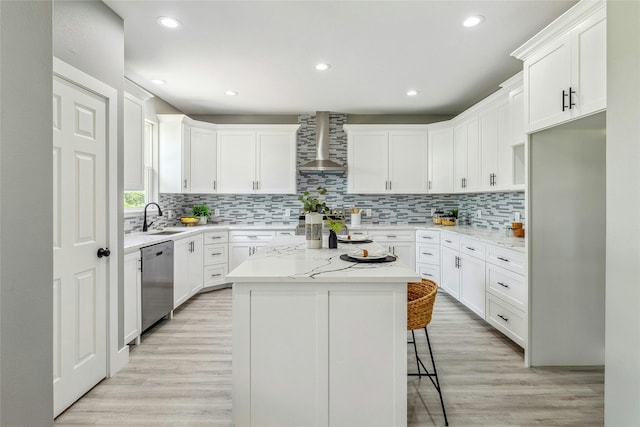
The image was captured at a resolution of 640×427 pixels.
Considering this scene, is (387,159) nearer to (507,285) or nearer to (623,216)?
(507,285)

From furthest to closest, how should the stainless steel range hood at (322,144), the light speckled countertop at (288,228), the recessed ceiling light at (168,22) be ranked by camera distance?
the stainless steel range hood at (322,144), the light speckled countertop at (288,228), the recessed ceiling light at (168,22)

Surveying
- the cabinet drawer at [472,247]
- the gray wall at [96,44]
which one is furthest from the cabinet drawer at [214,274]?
the cabinet drawer at [472,247]

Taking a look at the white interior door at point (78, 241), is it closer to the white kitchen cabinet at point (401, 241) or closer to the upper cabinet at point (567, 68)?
the upper cabinet at point (567, 68)

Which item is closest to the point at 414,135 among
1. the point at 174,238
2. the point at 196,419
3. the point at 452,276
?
the point at 452,276

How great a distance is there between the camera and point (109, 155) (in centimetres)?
238

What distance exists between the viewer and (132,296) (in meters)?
2.81

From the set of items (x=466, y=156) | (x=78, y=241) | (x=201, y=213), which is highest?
(x=466, y=156)

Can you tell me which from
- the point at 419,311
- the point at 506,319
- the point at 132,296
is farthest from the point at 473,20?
the point at 132,296

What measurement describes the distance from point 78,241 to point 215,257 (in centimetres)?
259

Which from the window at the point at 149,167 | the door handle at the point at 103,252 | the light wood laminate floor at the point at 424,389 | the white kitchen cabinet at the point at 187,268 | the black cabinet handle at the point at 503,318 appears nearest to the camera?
the light wood laminate floor at the point at 424,389

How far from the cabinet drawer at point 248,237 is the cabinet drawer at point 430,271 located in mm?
2178

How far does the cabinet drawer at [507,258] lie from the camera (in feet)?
8.98

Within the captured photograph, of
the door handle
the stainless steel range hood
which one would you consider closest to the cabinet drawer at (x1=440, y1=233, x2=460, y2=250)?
the stainless steel range hood

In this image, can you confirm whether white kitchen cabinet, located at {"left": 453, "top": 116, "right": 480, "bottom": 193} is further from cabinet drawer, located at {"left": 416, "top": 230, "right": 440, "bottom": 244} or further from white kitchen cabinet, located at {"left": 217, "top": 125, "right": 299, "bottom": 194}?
white kitchen cabinet, located at {"left": 217, "top": 125, "right": 299, "bottom": 194}
